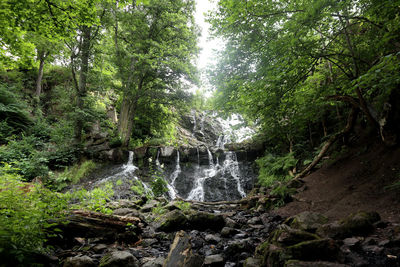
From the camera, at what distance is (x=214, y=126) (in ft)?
90.1

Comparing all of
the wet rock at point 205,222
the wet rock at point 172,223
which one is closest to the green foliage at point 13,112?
the wet rock at point 172,223

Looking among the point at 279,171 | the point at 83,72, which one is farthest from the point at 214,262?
the point at 83,72

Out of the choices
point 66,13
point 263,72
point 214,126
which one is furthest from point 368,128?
point 214,126

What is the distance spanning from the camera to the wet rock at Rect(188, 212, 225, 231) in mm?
4816

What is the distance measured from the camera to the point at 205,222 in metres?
4.86

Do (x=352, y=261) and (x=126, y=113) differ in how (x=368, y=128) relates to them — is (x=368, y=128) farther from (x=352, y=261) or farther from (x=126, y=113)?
(x=126, y=113)

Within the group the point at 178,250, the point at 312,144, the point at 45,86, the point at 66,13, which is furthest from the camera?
the point at 45,86

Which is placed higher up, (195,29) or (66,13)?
(195,29)

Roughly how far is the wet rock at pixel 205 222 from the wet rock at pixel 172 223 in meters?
0.21

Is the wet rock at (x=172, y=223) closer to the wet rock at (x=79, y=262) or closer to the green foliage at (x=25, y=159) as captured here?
the wet rock at (x=79, y=262)

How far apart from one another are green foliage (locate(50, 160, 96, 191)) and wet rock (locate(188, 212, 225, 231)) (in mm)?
7715

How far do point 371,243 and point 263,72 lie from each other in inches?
185

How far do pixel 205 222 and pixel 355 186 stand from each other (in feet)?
15.5

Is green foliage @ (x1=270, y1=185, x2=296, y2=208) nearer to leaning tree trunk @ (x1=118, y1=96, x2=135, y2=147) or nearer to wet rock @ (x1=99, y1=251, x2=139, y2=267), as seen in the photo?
wet rock @ (x1=99, y1=251, x2=139, y2=267)
